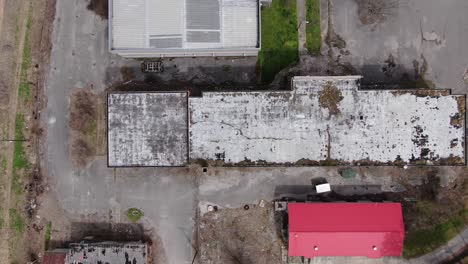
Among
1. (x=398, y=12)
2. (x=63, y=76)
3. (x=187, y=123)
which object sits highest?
(x=398, y=12)

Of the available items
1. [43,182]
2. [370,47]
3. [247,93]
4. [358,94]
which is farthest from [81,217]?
[370,47]

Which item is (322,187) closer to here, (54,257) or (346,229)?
(346,229)

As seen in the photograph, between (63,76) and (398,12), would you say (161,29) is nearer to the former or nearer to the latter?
(63,76)

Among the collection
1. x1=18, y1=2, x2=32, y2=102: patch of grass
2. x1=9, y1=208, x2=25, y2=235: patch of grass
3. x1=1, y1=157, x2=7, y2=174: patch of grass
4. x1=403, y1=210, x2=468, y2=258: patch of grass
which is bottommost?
x1=403, y1=210, x2=468, y2=258: patch of grass

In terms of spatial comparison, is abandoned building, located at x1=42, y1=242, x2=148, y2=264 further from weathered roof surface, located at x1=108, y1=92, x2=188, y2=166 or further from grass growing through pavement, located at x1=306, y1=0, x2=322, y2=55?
grass growing through pavement, located at x1=306, y1=0, x2=322, y2=55

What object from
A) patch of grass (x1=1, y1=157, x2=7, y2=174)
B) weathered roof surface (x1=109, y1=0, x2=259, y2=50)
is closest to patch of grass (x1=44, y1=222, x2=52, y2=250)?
patch of grass (x1=1, y1=157, x2=7, y2=174)

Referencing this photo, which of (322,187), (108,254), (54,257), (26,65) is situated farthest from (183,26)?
(54,257)
